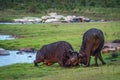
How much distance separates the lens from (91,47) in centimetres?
2230

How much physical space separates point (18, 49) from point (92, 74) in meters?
23.2

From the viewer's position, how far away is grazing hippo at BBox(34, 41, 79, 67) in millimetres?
22469

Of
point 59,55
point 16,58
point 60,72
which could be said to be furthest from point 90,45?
point 16,58

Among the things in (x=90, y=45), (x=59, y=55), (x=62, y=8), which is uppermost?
(x=90, y=45)

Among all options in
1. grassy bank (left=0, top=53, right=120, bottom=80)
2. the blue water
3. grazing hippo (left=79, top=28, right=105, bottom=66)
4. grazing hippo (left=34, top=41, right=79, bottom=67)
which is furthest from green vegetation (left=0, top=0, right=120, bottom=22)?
grazing hippo (left=79, top=28, right=105, bottom=66)

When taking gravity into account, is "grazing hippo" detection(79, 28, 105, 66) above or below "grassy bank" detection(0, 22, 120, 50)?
above

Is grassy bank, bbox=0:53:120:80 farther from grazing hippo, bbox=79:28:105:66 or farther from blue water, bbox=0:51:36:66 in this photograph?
blue water, bbox=0:51:36:66

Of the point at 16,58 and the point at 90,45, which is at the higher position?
the point at 90,45

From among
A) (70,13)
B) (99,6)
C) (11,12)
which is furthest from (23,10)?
(99,6)

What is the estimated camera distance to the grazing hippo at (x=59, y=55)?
73.7 feet

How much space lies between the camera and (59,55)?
77.2ft

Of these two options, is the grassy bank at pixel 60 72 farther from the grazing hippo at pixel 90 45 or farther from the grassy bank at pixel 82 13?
the grassy bank at pixel 82 13

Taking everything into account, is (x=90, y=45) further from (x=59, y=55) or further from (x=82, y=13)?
(x=82, y=13)

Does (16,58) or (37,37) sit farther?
(37,37)
